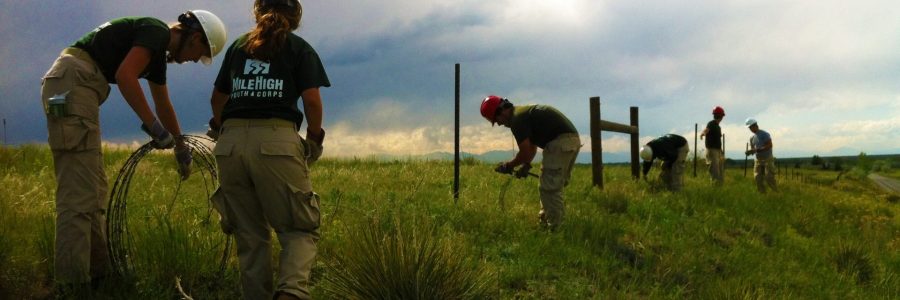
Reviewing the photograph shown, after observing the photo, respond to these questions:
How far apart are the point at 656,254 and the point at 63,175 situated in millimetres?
4967

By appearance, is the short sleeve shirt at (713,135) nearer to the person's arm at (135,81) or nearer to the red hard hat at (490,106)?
the red hard hat at (490,106)

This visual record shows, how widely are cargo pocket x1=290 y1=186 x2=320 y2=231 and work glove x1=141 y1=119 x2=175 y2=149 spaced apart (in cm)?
108

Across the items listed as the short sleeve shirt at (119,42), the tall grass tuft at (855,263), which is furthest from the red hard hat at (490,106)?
the tall grass tuft at (855,263)

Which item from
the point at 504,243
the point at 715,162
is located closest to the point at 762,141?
the point at 715,162

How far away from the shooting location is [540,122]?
6.52 metres

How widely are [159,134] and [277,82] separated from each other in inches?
39.4

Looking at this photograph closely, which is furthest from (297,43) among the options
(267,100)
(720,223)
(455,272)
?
(720,223)

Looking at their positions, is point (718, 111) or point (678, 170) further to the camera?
point (718, 111)

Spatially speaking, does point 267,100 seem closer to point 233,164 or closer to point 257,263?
point 233,164

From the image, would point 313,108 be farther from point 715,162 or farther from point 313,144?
point 715,162

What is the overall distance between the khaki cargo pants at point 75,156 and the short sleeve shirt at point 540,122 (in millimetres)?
3905

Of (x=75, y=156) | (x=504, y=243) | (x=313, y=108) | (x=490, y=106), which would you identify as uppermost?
(x=490, y=106)

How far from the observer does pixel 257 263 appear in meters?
3.36

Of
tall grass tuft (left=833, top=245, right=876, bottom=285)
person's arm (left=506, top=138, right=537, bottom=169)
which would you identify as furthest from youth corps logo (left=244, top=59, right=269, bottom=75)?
tall grass tuft (left=833, top=245, right=876, bottom=285)
